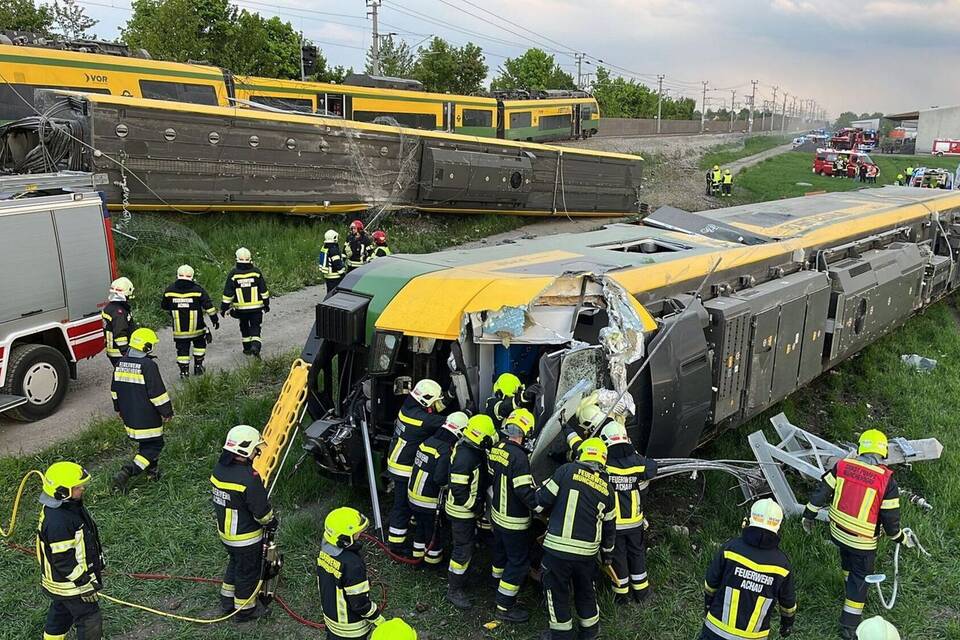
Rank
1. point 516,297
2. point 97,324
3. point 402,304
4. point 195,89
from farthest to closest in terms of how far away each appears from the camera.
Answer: point 195,89 < point 97,324 < point 402,304 < point 516,297

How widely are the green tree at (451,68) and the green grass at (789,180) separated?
617 inches

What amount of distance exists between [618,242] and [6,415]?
683 centimetres

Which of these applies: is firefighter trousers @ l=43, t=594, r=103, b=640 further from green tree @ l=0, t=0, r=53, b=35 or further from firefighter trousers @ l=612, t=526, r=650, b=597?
green tree @ l=0, t=0, r=53, b=35

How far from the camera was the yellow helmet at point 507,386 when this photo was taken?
5535 millimetres

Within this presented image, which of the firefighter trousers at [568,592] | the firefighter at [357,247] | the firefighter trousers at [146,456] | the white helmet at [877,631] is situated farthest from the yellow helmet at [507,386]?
the firefighter at [357,247]

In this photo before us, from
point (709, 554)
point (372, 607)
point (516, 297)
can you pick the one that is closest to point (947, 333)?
point (709, 554)

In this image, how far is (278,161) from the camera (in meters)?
14.1

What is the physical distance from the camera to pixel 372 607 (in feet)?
14.5

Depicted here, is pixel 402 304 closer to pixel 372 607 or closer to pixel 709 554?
pixel 372 607

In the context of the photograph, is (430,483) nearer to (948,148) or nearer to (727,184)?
(727,184)

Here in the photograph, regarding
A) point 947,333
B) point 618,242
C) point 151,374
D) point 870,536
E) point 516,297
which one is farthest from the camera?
point 947,333

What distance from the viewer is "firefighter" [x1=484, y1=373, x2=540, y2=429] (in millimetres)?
5516

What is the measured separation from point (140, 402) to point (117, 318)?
1890mm

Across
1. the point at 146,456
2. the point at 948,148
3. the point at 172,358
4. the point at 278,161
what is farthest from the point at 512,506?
the point at 948,148
